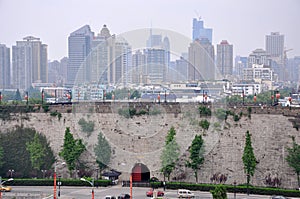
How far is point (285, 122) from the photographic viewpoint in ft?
65.2

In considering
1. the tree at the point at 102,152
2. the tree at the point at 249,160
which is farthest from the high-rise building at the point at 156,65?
the tree at the point at 249,160

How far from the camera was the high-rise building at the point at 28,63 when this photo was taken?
7675cm

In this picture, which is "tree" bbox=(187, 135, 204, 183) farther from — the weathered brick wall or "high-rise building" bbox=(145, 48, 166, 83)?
"high-rise building" bbox=(145, 48, 166, 83)

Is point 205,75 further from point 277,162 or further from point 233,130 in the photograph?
A: point 277,162

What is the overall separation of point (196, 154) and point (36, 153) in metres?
5.37

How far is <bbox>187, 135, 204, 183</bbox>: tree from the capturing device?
19.9 m

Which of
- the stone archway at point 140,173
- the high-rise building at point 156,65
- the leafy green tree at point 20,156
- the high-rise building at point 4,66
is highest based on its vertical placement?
the high-rise building at point 4,66

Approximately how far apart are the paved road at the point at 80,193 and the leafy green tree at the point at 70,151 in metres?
1.28

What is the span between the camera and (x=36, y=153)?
21188 millimetres

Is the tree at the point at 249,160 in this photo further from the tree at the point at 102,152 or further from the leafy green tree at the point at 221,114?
the tree at the point at 102,152

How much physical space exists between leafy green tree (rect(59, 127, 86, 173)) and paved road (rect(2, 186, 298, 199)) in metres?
1.28

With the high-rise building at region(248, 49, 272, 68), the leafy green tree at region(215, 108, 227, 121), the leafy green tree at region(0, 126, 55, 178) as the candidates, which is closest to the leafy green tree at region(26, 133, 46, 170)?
the leafy green tree at region(0, 126, 55, 178)

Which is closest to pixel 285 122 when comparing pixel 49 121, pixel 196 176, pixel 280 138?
pixel 280 138

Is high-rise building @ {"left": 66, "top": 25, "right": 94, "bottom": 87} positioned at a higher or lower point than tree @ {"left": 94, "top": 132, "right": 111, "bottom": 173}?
higher
